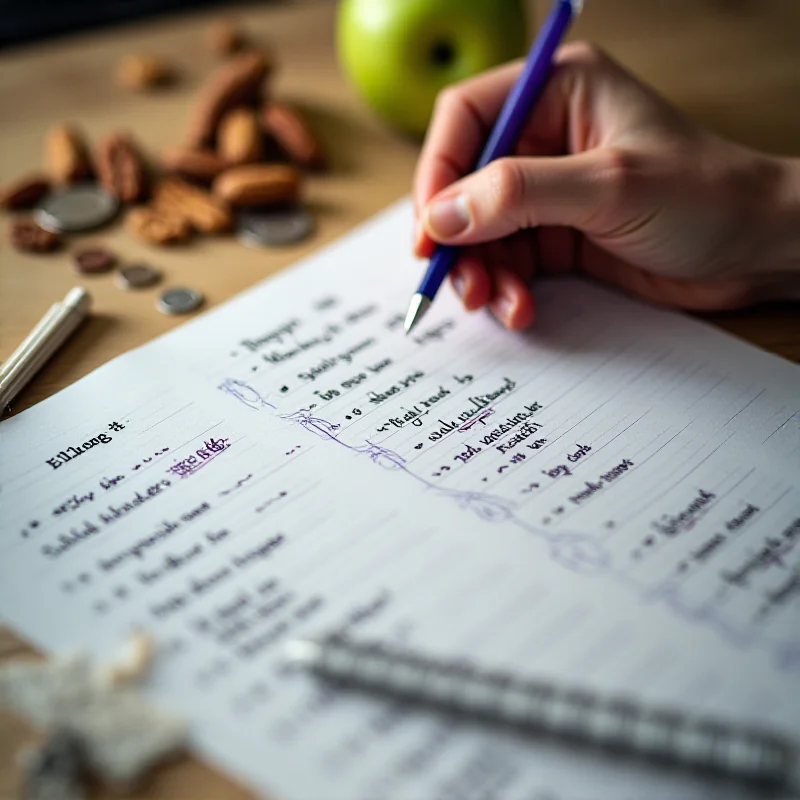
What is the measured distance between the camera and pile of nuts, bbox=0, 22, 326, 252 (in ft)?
2.39

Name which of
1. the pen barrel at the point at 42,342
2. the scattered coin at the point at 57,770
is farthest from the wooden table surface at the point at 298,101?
the scattered coin at the point at 57,770

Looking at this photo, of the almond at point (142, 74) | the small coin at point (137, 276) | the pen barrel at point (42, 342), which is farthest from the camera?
the almond at point (142, 74)

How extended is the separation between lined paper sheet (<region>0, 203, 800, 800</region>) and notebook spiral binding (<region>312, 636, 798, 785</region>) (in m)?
0.01

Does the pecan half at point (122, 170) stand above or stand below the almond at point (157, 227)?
above

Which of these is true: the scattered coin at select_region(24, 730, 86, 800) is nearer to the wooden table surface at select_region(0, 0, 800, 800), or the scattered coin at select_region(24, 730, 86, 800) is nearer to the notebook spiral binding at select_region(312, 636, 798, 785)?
the notebook spiral binding at select_region(312, 636, 798, 785)

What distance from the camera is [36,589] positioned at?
1.48 ft

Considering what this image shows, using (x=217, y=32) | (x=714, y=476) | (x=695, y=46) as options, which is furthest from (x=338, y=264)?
(x=695, y=46)

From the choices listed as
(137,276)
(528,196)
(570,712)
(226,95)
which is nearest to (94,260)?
(137,276)

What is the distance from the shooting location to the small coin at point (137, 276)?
0.67 m

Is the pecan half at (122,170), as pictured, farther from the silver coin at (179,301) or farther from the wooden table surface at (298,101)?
the silver coin at (179,301)

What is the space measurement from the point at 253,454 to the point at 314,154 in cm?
37

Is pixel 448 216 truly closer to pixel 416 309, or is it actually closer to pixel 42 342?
pixel 416 309

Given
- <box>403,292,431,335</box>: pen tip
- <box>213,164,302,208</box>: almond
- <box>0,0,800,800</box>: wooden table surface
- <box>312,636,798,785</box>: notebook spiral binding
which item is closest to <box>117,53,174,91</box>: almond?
<box>0,0,800,800</box>: wooden table surface

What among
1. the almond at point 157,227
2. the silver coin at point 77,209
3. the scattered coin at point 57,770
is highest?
the silver coin at point 77,209
